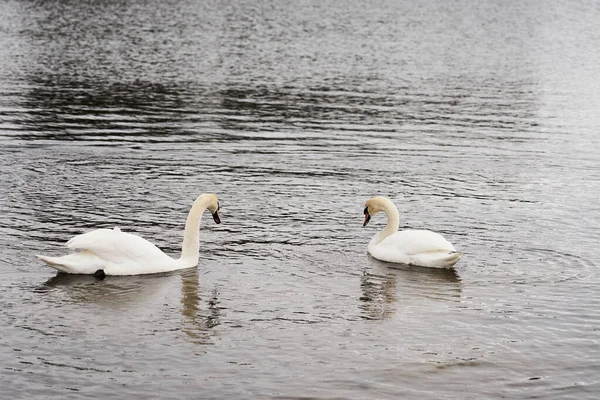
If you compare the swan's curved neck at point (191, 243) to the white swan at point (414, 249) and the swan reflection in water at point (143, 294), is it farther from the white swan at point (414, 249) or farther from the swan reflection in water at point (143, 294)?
the white swan at point (414, 249)

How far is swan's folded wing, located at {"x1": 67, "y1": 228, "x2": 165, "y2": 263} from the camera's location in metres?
14.3

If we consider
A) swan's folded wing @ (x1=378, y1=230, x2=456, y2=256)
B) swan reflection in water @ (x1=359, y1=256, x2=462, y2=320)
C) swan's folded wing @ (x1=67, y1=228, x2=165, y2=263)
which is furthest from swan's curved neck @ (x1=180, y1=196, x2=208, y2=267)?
swan's folded wing @ (x1=378, y1=230, x2=456, y2=256)

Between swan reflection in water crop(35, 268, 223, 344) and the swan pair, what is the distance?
0.48 feet

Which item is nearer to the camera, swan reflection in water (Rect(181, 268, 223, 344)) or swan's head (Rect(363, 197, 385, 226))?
swan reflection in water (Rect(181, 268, 223, 344))

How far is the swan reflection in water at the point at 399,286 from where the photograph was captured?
45.2 ft

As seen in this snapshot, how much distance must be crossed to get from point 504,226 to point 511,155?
24.6 ft

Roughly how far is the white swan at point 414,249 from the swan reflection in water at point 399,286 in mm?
116

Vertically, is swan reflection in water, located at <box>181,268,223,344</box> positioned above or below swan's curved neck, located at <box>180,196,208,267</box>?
below

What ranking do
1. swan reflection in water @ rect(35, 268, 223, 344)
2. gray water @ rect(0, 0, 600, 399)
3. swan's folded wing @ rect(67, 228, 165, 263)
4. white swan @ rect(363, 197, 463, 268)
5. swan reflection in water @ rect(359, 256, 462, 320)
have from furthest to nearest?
white swan @ rect(363, 197, 463, 268) < swan's folded wing @ rect(67, 228, 165, 263) < swan reflection in water @ rect(359, 256, 462, 320) < swan reflection in water @ rect(35, 268, 223, 344) < gray water @ rect(0, 0, 600, 399)

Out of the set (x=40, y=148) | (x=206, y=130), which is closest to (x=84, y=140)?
(x=40, y=148)

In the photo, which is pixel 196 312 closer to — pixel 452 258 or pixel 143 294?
pixel 143 294

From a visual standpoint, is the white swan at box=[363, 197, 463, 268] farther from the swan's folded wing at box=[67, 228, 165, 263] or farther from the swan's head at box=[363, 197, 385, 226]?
the swan's folded wing at box=[67, 228, 165, 263]

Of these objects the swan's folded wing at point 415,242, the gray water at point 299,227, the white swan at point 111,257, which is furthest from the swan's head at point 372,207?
the white swan at point 111,257

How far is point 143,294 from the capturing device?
1397 centimetres
